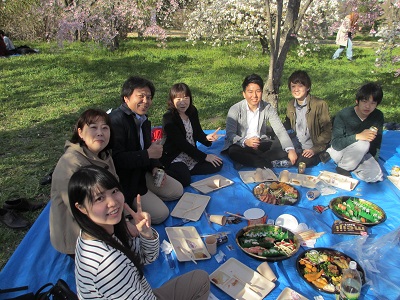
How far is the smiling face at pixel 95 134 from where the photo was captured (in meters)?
2.57

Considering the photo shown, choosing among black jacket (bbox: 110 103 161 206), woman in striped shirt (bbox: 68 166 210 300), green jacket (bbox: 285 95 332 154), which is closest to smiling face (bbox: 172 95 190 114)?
black jacket (bbox: 110 103 161 206)

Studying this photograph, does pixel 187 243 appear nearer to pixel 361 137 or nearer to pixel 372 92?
pixel 361 137

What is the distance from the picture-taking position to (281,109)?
21.7 ft

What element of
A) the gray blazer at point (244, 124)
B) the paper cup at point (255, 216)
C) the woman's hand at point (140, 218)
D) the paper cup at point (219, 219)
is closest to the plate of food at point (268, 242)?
the paper cup at point (255, 216)

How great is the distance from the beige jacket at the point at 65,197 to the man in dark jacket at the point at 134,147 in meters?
0.57

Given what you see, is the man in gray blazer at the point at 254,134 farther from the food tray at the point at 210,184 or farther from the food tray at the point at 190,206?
the food tray at the point at 190,206

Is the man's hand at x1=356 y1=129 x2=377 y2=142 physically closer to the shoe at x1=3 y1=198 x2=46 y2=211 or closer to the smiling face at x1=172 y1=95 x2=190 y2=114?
the smiling face at x1=172 y1=95 x2=190 y2=114

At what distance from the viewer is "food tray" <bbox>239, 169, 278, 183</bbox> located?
390cm

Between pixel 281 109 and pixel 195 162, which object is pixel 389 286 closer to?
pixel 195 162

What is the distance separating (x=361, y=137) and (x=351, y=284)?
2.15 m

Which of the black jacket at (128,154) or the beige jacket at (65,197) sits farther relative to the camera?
the black jacket at (128,154)

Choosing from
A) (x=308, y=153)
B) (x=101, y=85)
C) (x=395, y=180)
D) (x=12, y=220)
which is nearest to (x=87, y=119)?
(x=12, y=220)

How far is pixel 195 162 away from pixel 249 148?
0.75 meters

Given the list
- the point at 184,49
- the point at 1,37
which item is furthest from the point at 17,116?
the point at 184,49
